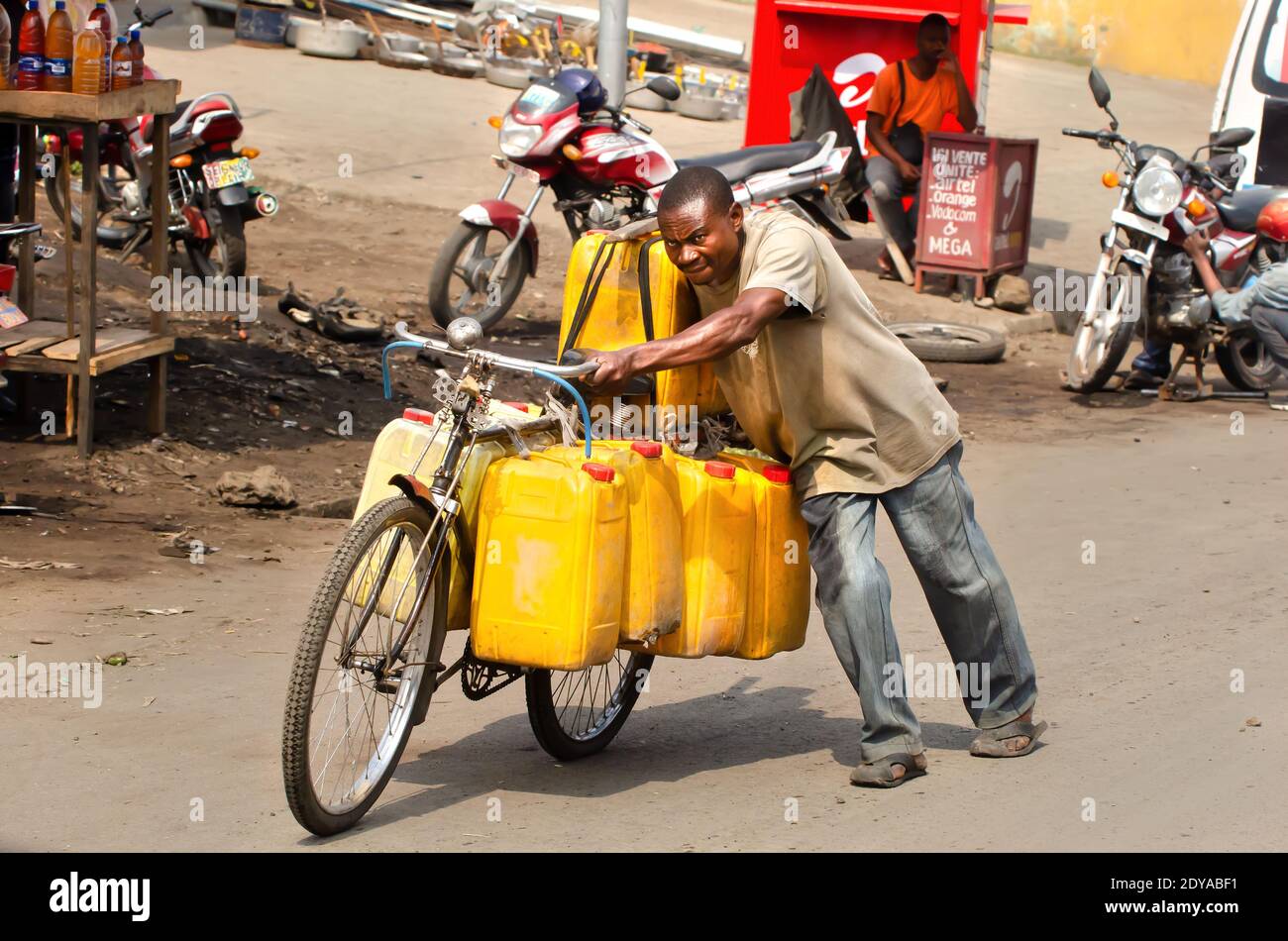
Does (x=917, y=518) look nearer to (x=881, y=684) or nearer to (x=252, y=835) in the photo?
(x=881, y=684)

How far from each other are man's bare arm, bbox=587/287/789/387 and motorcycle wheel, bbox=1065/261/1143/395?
653 cm

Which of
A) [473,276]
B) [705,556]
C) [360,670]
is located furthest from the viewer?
[473,276]

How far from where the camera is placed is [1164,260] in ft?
34.2

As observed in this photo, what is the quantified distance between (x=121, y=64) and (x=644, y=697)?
3794 mm

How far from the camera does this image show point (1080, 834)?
14.3 feet

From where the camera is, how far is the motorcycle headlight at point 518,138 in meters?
Result: 10.3

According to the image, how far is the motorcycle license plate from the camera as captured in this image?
9.87 m

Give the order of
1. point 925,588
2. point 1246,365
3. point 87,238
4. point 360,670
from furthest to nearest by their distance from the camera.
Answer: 1. point 1246,365
2. point 87,238
3. point 925,588
4. point 360,670

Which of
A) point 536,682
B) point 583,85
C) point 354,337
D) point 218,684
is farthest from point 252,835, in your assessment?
point 583,85

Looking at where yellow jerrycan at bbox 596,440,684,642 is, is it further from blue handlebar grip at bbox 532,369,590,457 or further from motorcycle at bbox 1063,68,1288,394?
motorcycle at bbox 1063,68,1288,394

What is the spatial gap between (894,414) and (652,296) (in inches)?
29.4

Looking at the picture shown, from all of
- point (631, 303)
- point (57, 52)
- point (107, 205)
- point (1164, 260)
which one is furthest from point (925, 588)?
point (107, 205)

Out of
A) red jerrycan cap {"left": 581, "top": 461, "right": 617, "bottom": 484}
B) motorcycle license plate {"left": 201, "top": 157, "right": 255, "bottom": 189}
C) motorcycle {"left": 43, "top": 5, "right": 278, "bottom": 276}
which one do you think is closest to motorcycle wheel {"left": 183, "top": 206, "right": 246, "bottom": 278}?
motorcycle {"left": 43, "top": 5, "right": 278, "bottom": 276}

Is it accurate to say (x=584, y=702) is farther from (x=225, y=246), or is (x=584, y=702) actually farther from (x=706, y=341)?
(x=225, y=246)
